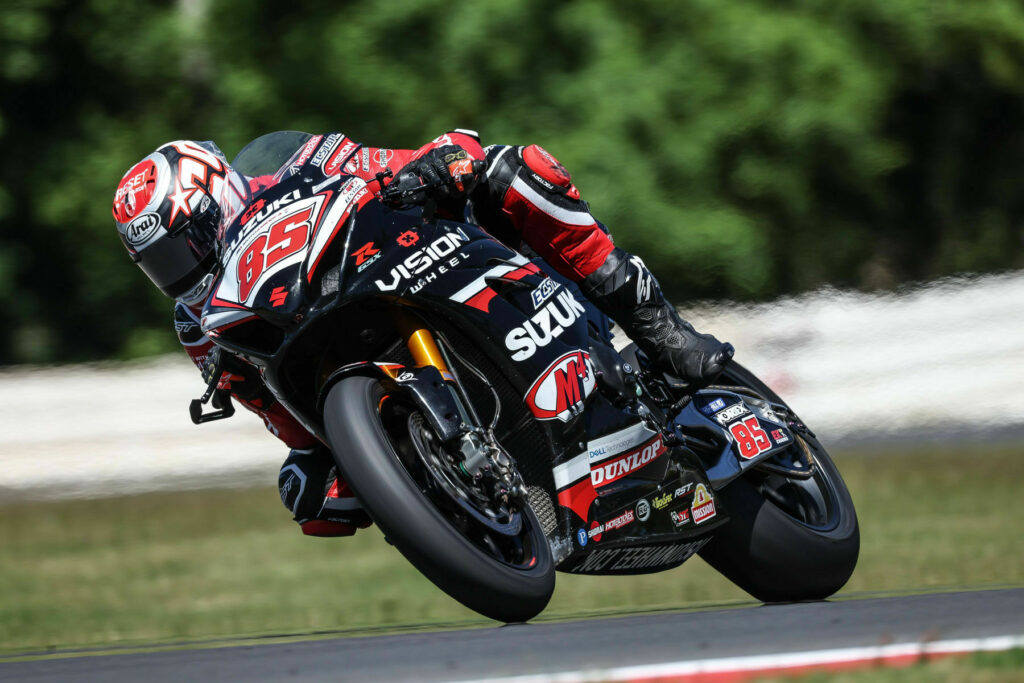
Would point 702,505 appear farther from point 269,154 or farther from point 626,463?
point 269,154

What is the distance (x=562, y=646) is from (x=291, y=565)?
358cm

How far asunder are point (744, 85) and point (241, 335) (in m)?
5.85

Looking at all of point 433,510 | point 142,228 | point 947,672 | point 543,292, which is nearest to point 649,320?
point 543,292

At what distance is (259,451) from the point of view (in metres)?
7.02

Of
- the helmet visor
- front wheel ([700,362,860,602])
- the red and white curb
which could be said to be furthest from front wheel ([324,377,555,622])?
front wheel ([700,362,860,602])

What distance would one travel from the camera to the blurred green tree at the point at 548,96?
8.21m

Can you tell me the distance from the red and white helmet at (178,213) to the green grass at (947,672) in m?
1.83

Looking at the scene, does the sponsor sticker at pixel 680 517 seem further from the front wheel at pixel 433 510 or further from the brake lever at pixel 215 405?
the brake lever at pixel 215 405

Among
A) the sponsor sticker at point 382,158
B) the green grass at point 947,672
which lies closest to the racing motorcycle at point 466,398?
the sponsor sticker at point 382,158

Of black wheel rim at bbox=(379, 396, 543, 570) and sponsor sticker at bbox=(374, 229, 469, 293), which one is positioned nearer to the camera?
black wheel rim at bbox=(379, 396, 543, 570)

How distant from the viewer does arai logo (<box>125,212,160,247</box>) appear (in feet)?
10.8

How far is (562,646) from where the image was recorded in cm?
258

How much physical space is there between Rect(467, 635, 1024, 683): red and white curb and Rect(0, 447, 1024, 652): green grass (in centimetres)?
161

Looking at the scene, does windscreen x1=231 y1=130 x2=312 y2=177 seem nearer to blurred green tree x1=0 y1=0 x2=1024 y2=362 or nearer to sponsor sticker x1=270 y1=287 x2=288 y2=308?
sponsor sticker x1=270 y1=287 x2=288 y2=308
